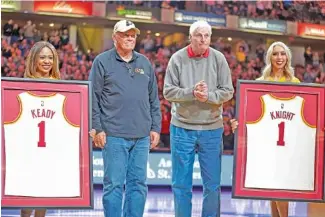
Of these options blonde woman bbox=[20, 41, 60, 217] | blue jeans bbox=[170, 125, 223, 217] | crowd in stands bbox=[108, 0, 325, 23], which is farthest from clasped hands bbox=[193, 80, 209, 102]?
crowd in stands bbox=[108, 0, 325, 23]

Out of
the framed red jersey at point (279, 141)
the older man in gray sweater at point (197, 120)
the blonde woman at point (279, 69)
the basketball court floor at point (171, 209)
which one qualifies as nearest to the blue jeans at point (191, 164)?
the older man in gray sweater at point (197, 120)

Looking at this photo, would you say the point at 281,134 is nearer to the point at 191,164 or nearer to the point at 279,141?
the point at 279,141

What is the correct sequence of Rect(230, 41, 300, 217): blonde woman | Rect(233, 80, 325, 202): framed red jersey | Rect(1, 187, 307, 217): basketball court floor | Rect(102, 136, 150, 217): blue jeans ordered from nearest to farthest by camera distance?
Rect(102, 136, 150, 217): blue jeans, Rect(233, 80, 325, 202): framed red jersey, Rect(230, 41, 300, 217): blonde woman, Rect(1, 187, 307, 217): basketball court floor

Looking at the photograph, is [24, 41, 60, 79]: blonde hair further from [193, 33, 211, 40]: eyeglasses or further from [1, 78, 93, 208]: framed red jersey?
[193, 33, 211, 40]: eyeglasses

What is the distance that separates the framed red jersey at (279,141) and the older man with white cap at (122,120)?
34.9 inches

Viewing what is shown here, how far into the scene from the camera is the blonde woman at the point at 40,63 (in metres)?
5.14

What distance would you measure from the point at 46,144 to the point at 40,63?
696 millimetres

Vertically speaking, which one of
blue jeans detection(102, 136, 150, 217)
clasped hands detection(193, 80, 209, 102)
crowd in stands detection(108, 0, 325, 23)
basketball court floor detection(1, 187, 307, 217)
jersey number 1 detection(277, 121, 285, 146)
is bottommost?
basketball court floor detection(1, 187, 307, 217)

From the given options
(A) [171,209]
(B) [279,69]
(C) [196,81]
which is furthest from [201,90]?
(A) [171,209]

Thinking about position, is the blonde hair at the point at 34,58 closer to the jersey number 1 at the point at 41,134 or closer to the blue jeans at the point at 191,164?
the jersey number 1 at the point at 41,134

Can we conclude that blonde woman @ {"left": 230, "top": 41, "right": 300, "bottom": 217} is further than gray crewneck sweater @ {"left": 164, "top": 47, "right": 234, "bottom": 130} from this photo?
Yes

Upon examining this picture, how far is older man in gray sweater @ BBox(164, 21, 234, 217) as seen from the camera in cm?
523

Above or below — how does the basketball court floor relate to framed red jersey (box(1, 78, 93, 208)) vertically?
below

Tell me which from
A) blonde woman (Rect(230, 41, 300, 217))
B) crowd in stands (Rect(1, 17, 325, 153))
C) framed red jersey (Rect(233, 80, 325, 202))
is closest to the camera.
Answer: framed red jersey (Rect(233, 80, 325, 202))
